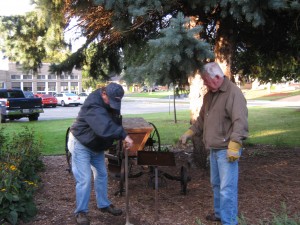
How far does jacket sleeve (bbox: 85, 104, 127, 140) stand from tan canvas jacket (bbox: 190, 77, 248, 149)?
895 millimetres

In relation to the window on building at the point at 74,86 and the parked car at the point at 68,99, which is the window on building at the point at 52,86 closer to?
the window on building at the point at 74,86

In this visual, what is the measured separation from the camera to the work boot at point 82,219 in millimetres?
4328

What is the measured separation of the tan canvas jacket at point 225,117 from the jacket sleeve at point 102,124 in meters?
0.89

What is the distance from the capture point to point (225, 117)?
402 cm

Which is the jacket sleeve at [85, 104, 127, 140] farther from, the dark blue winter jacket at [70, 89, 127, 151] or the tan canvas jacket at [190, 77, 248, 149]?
the tan canvas jacket at [190, 77, 248, 149]

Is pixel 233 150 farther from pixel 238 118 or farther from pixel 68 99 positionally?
pixel 68 99

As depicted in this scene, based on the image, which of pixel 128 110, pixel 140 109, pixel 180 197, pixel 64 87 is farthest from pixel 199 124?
pixel 64 87

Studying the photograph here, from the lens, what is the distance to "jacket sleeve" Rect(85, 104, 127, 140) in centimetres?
405

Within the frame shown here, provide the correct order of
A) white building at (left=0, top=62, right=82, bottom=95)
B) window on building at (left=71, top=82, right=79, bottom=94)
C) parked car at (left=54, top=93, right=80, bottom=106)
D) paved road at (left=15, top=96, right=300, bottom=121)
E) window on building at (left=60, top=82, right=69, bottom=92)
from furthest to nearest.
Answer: window on building at (left=71, top=82, right=79, bottom=94)
window on building at (left=60, top=82, right=69, bottom=92)
white building at (left=0, top=62, right=82, bottom=95)
parked car at (left=54, top=93, right=80, bottom=106)
paved road at (left=15, top=96, right=300, bottom=121)

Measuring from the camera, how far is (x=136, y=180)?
649 centimetres

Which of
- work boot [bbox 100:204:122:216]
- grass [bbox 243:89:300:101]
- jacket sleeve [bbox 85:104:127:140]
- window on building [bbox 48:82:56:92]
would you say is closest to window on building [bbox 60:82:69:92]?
window on building [bbox 48:82:56:92]

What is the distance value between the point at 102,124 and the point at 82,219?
1095 mm

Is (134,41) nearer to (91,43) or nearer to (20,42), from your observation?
(91,43)

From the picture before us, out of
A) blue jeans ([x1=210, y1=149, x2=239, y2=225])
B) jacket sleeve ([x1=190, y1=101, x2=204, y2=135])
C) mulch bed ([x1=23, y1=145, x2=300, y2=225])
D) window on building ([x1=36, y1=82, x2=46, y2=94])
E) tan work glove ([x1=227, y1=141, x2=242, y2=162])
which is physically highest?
window on building ([x1=36, y1=82, x2=46, y2=94])
